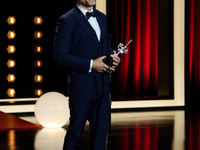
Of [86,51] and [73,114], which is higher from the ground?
[86,51]

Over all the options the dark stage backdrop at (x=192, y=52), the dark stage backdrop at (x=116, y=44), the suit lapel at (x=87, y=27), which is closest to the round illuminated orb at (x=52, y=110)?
the dark stage backdrop at (x=116, y=44)

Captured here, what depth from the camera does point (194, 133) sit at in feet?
15.1

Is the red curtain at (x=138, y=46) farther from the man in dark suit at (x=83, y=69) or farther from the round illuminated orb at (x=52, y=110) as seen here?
the man in dark suit at (x=83, y=69)

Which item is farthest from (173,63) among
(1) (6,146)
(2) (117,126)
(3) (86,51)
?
(3) (86,51)

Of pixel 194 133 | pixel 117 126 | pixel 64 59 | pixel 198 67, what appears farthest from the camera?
pixel 198 67

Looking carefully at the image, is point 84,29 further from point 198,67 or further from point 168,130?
point 198,67

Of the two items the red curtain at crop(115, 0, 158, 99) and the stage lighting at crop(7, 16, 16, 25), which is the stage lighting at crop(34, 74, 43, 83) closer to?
the stage lighting at crop(7, 16, 16, 25)

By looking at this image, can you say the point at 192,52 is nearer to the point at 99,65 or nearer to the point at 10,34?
the point at 10,34

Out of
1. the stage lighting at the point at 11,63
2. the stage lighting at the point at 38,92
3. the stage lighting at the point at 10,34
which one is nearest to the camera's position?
the stage lighting at the point at 38,92

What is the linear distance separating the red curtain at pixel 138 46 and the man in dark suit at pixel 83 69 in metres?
4.80

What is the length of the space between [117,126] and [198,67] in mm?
2782

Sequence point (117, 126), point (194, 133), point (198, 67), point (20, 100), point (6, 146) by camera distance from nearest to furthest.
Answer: point (6, 146) → point (194, 133) → point (117, 126) → point (20, 100) → point (198, 67)

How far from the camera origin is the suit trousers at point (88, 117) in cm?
216

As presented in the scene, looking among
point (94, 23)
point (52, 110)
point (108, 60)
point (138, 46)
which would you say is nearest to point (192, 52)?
point (138, 46)
